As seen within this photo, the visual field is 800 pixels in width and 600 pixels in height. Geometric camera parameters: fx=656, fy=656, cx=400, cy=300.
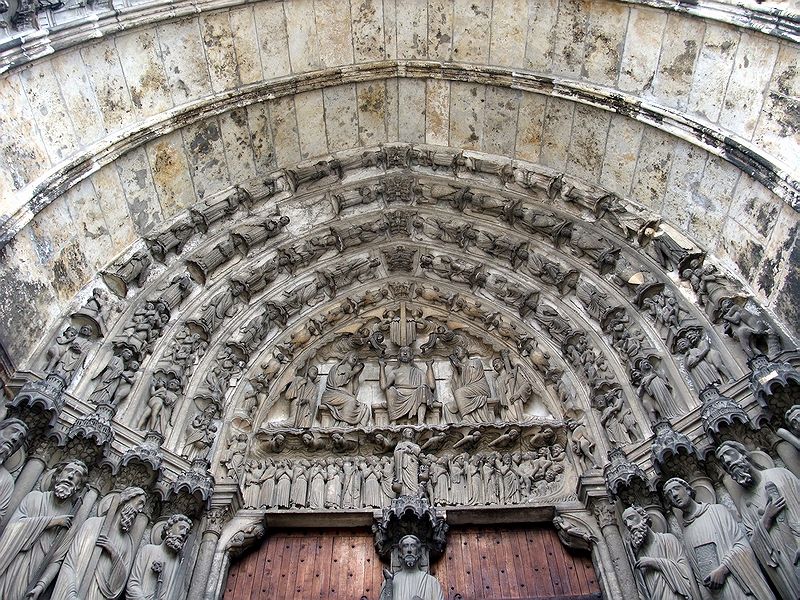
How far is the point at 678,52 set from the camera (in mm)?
5918

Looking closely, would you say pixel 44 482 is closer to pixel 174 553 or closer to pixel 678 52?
pixel 174 553

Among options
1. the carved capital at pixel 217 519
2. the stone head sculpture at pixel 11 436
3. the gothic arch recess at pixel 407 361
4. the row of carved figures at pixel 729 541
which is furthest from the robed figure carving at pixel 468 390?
the stone head sculpture at pixel 11 436

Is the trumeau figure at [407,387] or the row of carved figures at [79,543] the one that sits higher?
the trumeau figure at [407,387]

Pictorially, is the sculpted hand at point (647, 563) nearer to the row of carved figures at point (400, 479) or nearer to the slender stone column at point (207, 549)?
the row of carved figures at point (400, 479)

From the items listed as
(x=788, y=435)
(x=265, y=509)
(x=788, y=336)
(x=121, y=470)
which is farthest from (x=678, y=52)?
(x=121, y=470)

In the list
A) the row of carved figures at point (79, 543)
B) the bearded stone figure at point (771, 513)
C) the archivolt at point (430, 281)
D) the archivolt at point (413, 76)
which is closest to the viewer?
the bearded stone figure at point (771, 513)

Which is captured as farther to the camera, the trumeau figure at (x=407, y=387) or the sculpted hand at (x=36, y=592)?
the trumeau figure at (x=407, y=387)

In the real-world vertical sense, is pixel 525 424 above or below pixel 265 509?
above

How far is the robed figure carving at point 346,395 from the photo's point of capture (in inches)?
242

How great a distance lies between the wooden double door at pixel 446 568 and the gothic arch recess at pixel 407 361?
16cm

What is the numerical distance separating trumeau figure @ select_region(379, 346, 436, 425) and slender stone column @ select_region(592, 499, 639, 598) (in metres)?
1.77

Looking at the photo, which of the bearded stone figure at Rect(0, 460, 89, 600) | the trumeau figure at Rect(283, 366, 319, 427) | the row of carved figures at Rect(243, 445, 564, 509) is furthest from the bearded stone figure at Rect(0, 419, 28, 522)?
the trumeau figure at Rect(283, 366, 319, 427)

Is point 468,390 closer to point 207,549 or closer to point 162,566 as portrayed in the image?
point 207,549

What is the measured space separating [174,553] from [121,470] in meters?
0.68
